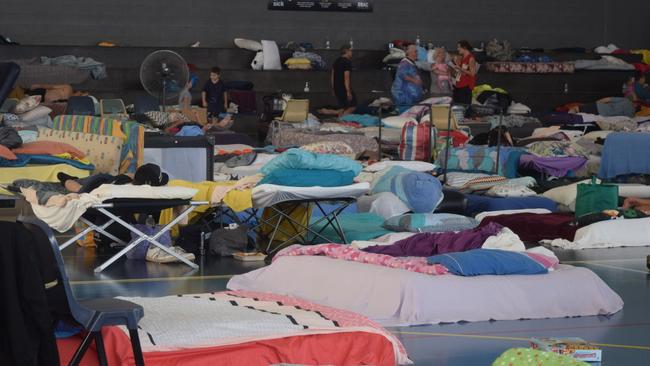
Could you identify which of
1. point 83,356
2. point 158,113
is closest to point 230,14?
point 158,113

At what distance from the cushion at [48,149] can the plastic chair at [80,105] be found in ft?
17.8

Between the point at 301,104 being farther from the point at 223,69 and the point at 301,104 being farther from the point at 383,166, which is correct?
the point at 383,166

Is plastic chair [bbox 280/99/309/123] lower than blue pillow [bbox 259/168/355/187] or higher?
lower

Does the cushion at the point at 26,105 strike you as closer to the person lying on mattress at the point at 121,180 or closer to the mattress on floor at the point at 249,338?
the person lying on mattress at the point at 121,180

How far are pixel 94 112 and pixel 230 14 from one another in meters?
5.75

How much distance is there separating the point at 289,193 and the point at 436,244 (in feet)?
4.52

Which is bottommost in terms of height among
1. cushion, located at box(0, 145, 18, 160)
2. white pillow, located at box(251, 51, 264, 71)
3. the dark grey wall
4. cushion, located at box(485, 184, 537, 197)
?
cushion, located at box(485, 184, 537, 197)

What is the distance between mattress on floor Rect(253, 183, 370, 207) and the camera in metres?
9.12

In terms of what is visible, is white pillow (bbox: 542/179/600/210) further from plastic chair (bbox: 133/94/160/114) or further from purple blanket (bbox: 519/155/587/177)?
plastic chair (bbox: 133/94/160/114)

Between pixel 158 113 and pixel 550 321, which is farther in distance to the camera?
pixel 158 113

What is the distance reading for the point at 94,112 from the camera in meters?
16.9

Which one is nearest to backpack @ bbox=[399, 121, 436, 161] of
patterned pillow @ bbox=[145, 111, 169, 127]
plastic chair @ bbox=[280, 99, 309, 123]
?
patterned pillow @ bbox=[145, 111, 169, 127]

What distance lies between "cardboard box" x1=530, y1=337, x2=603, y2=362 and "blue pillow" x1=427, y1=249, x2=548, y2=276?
4.06 feet

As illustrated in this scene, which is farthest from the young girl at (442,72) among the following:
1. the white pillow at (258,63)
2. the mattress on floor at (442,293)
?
the mattress on floor at (442,293)
